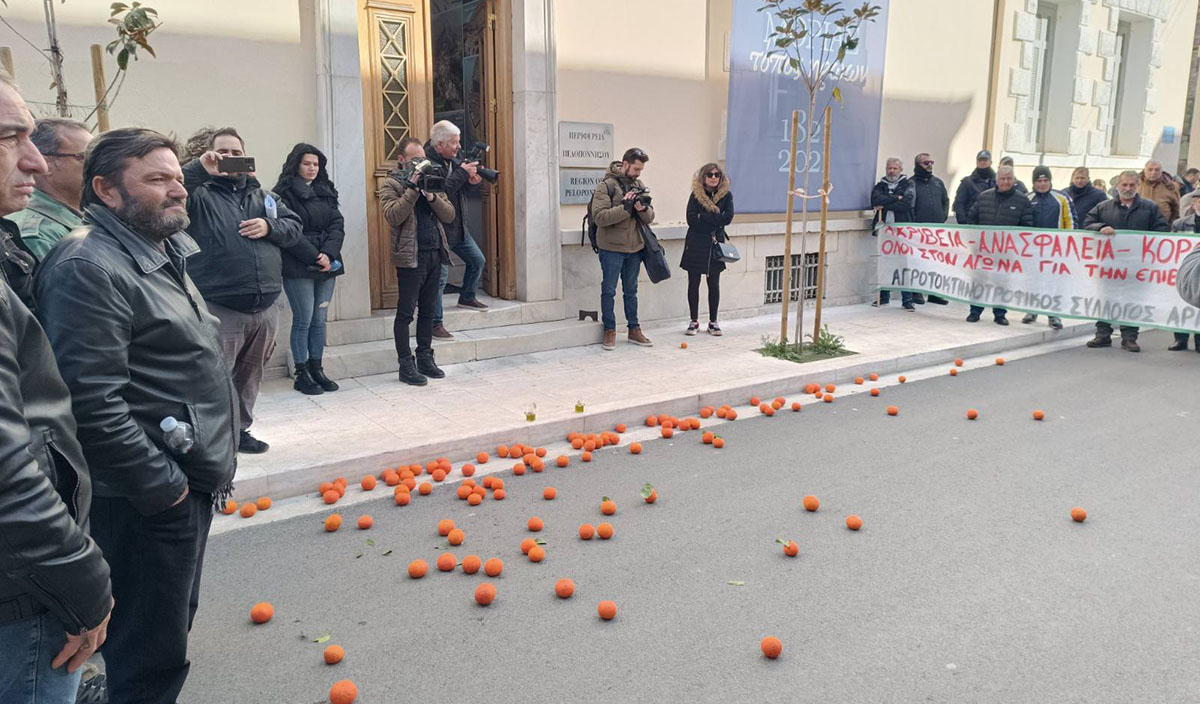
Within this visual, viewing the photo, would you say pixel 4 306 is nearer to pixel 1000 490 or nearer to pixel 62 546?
pixel 62 546

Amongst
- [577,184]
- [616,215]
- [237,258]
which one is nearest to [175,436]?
[237,258]

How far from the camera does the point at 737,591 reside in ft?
13.1

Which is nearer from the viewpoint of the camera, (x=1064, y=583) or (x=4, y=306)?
(x=4, y=306)

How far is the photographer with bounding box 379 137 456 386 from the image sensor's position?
725 cm

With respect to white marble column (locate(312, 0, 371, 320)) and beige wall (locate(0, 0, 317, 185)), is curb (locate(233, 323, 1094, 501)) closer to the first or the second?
white marble column (locate(312, 0, 371, 320))

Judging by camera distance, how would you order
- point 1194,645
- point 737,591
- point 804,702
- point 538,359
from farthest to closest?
point 538,359 < point 737,591 < point 1194,645 < point 804,702

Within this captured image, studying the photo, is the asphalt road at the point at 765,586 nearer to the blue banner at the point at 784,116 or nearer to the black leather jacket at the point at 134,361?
the black leather jacket at the point at 134,361

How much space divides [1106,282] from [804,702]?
8.98 metres

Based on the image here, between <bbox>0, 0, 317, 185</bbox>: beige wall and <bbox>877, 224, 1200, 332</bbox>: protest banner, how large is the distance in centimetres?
803

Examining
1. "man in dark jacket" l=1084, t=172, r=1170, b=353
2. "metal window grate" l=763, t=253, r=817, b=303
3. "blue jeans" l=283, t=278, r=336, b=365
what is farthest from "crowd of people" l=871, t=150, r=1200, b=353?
"blue jeans" l=283, t=278, r=336, b=365

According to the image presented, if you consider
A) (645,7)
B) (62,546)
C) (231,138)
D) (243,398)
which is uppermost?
(645,7)

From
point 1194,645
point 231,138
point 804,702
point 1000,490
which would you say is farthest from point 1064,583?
point 231,138

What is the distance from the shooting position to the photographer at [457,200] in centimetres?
752

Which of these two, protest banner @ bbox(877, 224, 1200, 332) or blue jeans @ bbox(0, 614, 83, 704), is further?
protest banner @ bbox(877, 224, 1200, 332)
